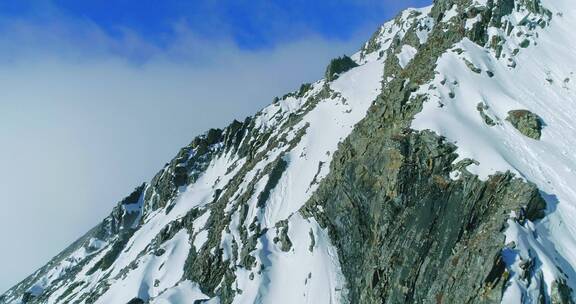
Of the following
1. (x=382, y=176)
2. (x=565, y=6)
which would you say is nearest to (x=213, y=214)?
(x=382, y=176)

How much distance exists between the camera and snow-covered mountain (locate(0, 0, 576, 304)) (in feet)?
136

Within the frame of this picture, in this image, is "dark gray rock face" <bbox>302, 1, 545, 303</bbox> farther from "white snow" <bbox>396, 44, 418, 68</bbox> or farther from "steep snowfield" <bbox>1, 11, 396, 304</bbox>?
"white snow" <bbox>396, 44, 418, 68</bbox>

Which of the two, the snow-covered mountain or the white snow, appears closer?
the snow-covered mountain

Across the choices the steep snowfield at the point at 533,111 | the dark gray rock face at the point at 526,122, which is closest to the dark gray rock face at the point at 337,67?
the steep snowfield at the point at 533,111

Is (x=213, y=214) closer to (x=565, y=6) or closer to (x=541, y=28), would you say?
(x=541, y=28)

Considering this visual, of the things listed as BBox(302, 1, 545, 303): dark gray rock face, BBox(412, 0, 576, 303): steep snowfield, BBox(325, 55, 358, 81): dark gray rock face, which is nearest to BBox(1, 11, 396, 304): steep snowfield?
BBox(325, 55, 358, 81): dark gray rock face

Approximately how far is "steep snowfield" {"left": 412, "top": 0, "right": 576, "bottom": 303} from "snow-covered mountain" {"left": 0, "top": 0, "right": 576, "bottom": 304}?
0.55 ft

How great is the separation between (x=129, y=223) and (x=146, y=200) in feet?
23.1

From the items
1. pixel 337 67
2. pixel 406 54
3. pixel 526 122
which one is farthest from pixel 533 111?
pixel 337 67

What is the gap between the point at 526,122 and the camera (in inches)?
2115

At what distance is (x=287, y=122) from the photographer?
9856 centimetres

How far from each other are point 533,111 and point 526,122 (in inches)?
146

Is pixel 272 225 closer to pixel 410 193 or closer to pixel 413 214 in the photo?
pixel 410 193

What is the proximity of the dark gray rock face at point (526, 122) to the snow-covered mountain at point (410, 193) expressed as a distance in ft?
0.74
